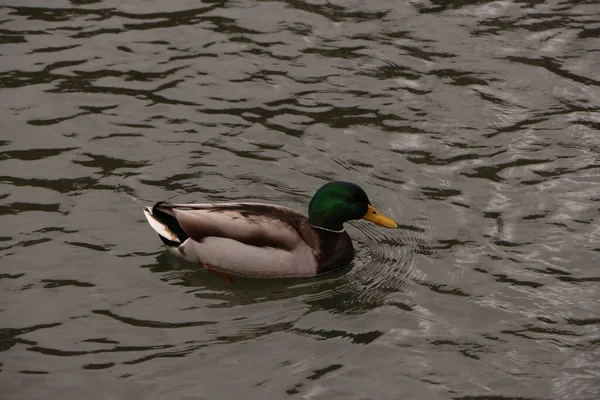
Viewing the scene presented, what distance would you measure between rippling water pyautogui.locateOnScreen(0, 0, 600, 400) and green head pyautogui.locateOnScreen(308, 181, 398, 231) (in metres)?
0.38

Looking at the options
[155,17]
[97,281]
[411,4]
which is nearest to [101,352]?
[97,281]

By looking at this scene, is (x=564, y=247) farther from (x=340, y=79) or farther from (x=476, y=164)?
(x=340, y=79)

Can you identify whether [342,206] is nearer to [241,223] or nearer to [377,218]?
[377,218]

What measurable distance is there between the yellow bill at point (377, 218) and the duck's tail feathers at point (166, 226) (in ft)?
5.57

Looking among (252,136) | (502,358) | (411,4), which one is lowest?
(502,358)

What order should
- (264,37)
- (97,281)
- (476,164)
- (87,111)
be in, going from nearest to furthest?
1. (97,281)
2. (476,164)
3. (87,111)
4. (264,37)

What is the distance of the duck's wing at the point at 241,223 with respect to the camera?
942 centimetres

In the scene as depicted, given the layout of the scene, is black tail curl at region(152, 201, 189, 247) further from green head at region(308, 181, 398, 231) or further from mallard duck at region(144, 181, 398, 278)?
green head at region(308, 181, 398, 231)

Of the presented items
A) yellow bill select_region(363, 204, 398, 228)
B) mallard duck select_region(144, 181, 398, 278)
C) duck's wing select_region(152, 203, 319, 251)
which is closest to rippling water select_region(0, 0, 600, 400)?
mallard duck select_region(144, 181, 398, 278)

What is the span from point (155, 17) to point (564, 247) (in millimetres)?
6510

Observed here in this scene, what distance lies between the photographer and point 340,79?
12391 mm

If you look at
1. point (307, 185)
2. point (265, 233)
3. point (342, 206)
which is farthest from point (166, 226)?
point (307, 185)

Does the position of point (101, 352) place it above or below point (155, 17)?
below

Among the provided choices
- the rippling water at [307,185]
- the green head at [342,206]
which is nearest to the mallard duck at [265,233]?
the green head at [342,206]
